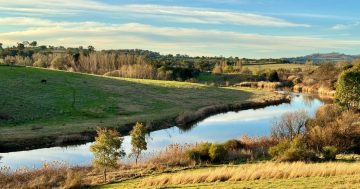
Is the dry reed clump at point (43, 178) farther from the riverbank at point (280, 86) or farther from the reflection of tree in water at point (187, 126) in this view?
the riverbank at point (280, 86)

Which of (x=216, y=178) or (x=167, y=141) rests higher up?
(x=216, y=178)

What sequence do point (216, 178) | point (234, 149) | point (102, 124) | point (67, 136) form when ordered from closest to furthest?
point (216, 178)
point (234, 149)
point (67, 136)
point (102, 124)

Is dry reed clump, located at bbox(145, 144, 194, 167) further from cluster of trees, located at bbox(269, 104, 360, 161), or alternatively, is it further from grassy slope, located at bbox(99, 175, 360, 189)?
grassy slope, located at bbox(99, 175, 360, 189)

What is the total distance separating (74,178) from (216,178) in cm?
878

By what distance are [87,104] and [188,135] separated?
893 inches

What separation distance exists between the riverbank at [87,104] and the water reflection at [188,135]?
269cm

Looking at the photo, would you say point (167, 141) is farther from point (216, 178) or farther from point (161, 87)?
point (161, 87)

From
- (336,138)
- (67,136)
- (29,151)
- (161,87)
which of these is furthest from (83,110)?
(336,138)

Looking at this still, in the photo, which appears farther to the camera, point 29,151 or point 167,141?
point 167,141

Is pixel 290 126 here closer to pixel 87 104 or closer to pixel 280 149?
pixel 280 149

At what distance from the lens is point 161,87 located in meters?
103

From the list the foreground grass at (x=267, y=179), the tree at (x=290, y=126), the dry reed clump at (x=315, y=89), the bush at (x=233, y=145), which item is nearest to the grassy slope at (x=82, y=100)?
the dry reed clump at (x=315, y=89)

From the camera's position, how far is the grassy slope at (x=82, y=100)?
196 ft

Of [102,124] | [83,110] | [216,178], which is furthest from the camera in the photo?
[83,110]
